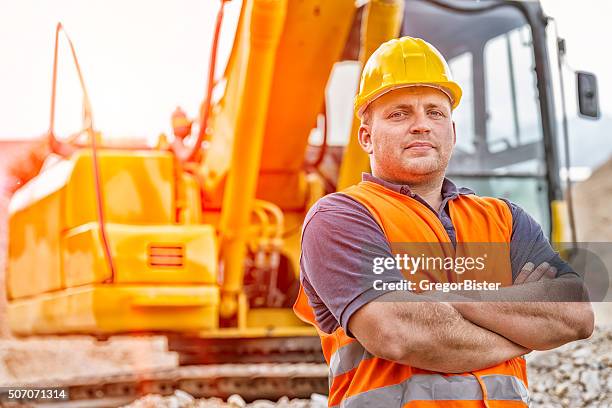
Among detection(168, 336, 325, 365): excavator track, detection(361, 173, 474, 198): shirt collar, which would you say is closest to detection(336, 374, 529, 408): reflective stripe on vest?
detection(361, 173, 474, 198): shirt collar

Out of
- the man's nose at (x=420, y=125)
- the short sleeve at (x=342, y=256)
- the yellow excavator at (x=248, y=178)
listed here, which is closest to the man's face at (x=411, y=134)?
the man's nose at (x=420, y=125)

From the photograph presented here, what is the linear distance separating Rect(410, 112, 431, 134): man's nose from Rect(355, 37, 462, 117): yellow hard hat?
0.06m

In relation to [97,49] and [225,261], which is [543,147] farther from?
[97,49]

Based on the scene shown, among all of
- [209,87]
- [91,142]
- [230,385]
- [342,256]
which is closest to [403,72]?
[342,256]

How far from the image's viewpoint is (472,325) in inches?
65.7

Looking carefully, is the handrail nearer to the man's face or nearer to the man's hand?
the man's face

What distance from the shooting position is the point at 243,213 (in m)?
3.92

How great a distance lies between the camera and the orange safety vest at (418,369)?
165 cm

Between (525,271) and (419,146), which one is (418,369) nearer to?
(525,271)

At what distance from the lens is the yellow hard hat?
1773 mm

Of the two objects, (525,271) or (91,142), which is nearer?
(525,271)

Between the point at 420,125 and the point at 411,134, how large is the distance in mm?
22

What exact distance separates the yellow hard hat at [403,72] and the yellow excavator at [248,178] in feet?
5.49

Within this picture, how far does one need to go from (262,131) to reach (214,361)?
1.11 metres
